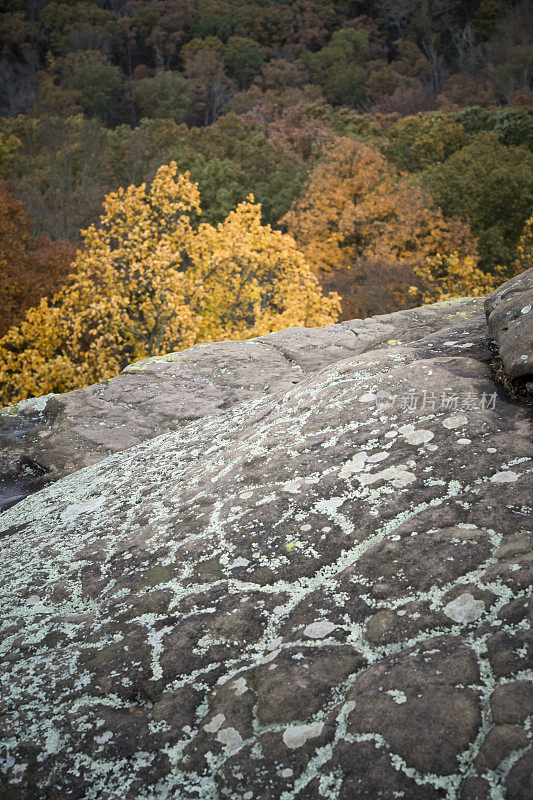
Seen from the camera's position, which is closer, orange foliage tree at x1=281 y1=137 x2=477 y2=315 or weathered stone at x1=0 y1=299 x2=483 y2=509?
weathered stone at x1=0 y1=299 x2=483 y2=509

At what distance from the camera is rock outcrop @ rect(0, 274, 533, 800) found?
6.15ft

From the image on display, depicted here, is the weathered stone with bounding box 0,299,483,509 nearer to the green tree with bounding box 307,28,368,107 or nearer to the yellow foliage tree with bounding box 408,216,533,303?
the yellow foliage tree with bounding box 408,216,533,303

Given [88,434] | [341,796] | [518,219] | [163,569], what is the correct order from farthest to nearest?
[518,219] → [88,434] → [163,569] → [341,796]

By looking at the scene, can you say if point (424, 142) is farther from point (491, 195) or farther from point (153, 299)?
point (153, 299)

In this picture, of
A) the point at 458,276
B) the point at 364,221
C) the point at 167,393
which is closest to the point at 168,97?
the point at 364,221

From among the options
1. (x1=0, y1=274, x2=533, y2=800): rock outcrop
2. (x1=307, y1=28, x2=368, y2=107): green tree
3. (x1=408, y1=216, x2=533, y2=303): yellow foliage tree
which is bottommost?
(x1=408, y1=216, x2=533, y2=303): yellow foliage tree

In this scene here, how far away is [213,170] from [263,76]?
50021mm

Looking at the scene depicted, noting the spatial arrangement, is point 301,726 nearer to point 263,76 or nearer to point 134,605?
point 134,605

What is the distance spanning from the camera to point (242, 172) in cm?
3491

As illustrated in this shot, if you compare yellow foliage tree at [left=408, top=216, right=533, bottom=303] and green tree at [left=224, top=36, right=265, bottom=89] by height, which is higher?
green tree at [left=224, top=36, right=265, bottom=89]

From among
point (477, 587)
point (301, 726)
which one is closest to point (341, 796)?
point (301, 726)

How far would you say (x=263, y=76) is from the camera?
75375 millimetres

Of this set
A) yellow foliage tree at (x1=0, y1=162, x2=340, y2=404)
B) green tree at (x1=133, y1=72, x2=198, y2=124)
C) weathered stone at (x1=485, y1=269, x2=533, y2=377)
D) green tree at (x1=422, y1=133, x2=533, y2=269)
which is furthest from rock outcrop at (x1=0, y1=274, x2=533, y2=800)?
green tree at (x1=133, y1=72, x2=198, y2=124)

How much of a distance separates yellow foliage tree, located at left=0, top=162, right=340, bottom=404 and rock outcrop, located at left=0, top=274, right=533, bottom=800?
11.1 meters
